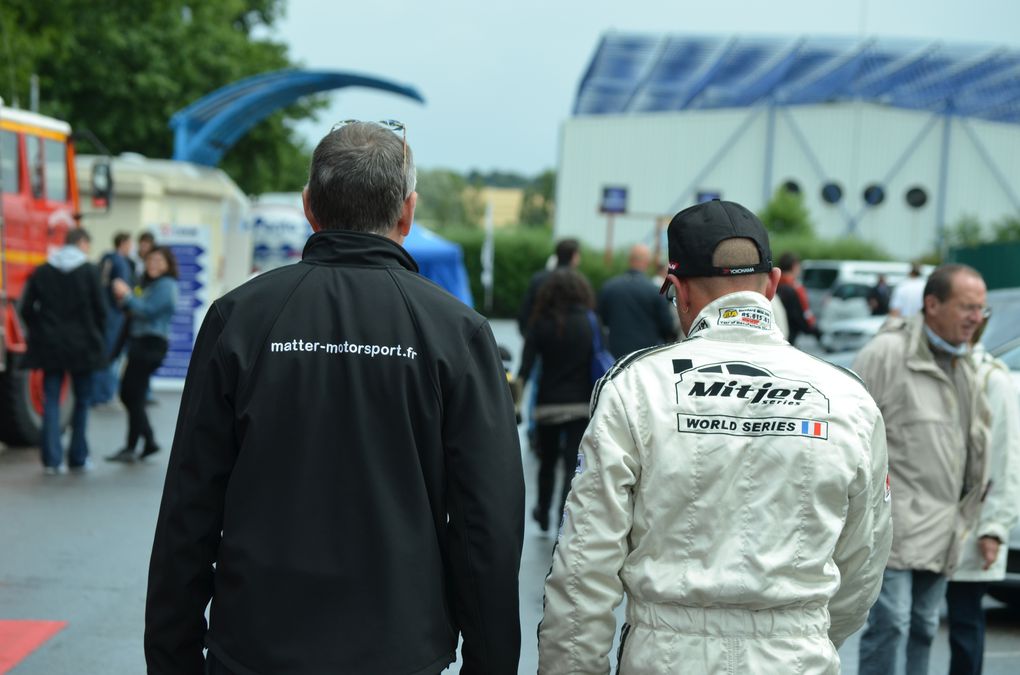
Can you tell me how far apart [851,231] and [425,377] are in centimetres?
5471

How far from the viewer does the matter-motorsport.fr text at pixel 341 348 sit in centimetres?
266

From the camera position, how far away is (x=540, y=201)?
461ft

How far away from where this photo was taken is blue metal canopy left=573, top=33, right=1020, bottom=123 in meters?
48.1

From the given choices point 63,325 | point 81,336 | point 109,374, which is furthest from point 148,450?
point 109,374

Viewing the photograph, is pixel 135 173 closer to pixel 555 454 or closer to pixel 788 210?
pixel 555 454

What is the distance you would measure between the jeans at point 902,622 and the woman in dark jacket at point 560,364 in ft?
12.4

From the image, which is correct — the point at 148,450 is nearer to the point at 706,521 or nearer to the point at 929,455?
the point at 929,455

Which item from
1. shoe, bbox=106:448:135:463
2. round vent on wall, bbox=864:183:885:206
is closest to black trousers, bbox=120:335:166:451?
shoe, bbox=106:448:135:463

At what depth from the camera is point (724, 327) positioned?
279 centimetres

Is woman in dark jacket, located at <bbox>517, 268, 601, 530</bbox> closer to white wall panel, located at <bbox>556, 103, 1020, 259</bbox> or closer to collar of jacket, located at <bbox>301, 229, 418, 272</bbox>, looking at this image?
collar of jacket, located at <bbox>301, 229, 418, 272</bbox>

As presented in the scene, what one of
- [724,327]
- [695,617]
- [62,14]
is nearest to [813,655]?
[695,617]

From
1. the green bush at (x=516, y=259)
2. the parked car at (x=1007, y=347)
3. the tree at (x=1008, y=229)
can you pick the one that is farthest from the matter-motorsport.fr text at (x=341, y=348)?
the tree at (x=1008, y=229)

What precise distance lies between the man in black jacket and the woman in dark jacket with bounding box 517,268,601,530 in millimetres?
5571

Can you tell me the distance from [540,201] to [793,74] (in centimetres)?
8977
